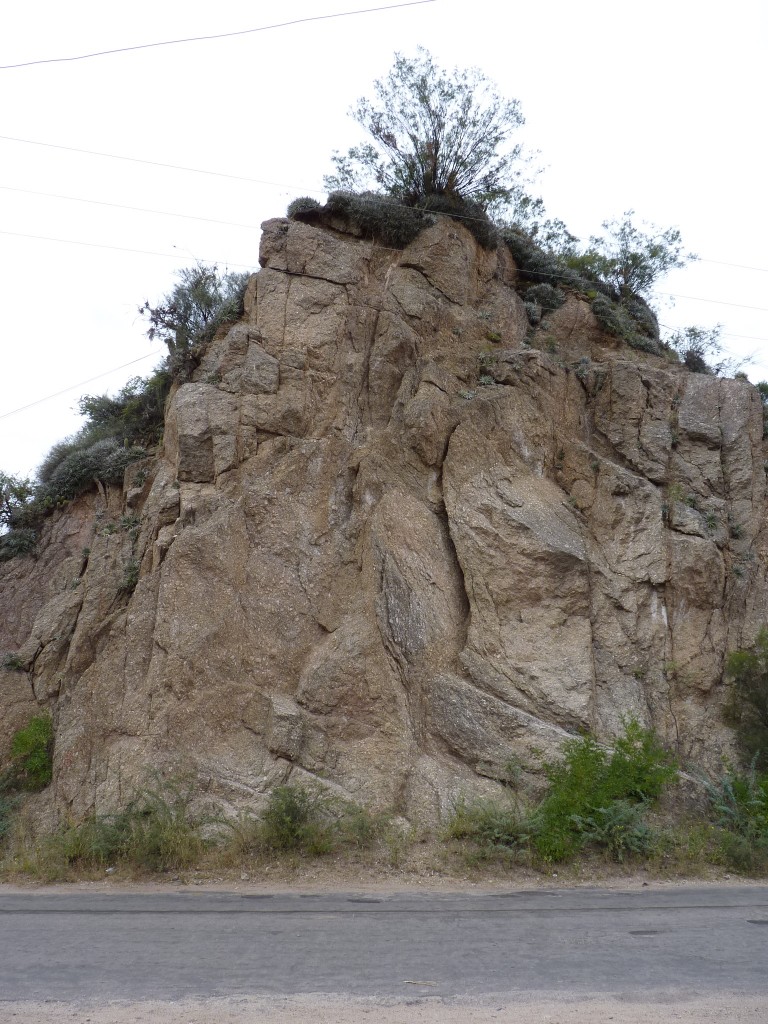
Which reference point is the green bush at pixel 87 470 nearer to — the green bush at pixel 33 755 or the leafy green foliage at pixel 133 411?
the leafy green foliage at pixel 133 411

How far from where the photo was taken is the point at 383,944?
22.0 feet

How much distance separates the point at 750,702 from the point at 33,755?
11.3m

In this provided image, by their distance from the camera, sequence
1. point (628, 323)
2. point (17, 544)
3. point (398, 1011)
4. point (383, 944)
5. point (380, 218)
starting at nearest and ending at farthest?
point (398, 1011) → point (383, 944) → point (17, 544) → point (380, 218) → point (628, 323)

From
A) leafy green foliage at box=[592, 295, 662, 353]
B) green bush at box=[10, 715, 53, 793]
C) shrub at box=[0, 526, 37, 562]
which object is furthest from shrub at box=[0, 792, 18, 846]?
leafy green foliage at box=[592, 295, 662, 353]

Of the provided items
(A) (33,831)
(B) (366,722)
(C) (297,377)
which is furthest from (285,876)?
(C) (297,377)

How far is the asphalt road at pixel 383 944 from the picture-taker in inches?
225

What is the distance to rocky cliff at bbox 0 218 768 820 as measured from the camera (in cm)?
1155

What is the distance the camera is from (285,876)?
9.59 meters

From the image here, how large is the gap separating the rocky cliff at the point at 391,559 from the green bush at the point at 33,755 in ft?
1.07

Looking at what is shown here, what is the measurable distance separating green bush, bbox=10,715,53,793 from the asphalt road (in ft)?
11.4

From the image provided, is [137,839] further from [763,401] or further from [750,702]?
[763,401]

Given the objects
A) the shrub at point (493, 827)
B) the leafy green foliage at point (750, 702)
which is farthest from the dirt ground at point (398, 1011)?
the leafy green foliage at point (750, 702)

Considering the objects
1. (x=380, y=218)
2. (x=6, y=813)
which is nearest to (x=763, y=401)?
(x=380, y=218)

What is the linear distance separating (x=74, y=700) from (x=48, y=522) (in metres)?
5.14
